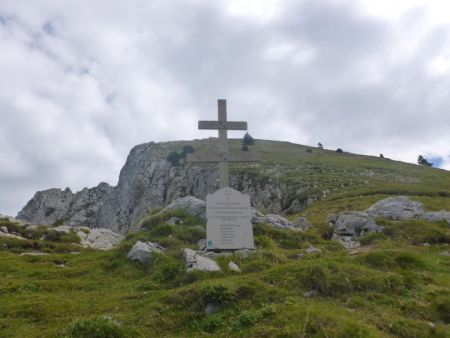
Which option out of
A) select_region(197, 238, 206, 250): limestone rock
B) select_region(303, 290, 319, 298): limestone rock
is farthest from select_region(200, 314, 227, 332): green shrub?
select_region(197, 238, 206, 250): limestone rock

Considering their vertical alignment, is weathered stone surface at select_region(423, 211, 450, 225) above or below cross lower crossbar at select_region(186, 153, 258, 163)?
below

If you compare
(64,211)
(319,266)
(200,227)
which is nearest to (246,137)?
(64,211)

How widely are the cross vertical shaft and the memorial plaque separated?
5.99 ft

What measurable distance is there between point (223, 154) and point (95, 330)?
1127cm

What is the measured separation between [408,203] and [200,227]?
1776 centimetres

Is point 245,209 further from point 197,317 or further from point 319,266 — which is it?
point 197,317

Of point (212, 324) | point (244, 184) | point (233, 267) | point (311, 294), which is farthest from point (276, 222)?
point (244, 184)

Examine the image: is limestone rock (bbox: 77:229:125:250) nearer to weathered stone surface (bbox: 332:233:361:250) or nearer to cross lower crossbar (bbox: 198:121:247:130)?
cross lower crossbar (bbox: 198:121:247:130)

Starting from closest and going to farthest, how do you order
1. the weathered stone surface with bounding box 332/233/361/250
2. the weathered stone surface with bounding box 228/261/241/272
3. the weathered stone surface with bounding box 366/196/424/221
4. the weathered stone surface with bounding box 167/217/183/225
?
the weathered stone surface with bounding box 228/261/241/272
the weathered stone surface with bounding box 332/233/361/250
the weathered stone surface with bounding box 167/217/183/225
the weathered stone surface with bounding box 366/196/424/221

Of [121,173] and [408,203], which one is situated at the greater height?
[121,173]

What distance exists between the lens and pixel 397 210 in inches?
1082

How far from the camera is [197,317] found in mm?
9180

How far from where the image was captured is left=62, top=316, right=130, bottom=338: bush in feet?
25.8

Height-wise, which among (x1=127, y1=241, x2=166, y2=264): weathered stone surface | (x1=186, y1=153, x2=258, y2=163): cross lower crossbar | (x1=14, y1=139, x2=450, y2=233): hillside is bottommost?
(x1=127, y1=241, x2=166, y2=264): weathered stone surface
